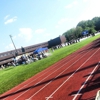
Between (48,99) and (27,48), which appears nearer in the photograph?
(48,99)

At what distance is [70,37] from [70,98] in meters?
80.3

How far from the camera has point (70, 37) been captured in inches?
3440

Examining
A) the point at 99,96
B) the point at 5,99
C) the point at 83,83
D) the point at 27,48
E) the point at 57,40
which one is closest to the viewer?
the point at 99,96

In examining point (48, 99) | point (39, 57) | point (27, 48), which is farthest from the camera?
point (27, 48)

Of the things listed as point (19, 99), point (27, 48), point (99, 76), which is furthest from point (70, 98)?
point (27, 48)

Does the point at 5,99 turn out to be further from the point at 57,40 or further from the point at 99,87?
the point at 57,40

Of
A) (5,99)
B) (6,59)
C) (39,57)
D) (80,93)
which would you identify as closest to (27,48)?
(6,59)

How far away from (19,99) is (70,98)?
4.38 m

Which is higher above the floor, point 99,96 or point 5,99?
point 99,96

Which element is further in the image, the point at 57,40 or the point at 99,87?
the point at 57,40

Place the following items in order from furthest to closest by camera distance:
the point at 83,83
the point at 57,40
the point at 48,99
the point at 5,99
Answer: the point at 57,40 → the point at 5,99 → the point at 83,83 → the point at 48,99

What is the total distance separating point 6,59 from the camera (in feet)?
213

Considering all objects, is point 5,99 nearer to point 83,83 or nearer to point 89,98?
point 83,83

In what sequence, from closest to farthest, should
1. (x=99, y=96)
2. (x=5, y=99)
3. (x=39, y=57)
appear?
(x=99, y=96) < (x=5, y=99) < (x=39, y=57)
